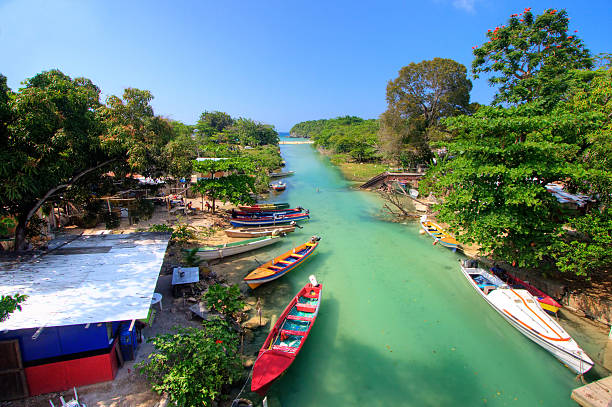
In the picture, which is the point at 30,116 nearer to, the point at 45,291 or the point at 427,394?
the point at 45,291

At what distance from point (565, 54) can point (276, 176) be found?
31644 mm

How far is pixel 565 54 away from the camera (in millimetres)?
18062

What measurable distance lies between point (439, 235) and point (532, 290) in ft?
21.9

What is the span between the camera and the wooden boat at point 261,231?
1709 cm

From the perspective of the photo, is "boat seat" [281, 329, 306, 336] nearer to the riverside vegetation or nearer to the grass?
the riverside vegetation

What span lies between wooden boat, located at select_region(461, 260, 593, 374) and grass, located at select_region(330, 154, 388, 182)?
2766 cm

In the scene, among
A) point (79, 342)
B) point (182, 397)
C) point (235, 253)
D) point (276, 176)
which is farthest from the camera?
point (276, 176)

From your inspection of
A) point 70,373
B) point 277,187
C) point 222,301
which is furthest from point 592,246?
point 277,187

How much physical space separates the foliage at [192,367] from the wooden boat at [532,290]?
428 inches

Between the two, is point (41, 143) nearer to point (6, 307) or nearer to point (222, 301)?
point (6, 307)

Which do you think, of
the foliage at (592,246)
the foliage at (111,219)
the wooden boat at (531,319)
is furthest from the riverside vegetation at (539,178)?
the foliage at (111,219)

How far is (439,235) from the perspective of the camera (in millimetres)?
17266

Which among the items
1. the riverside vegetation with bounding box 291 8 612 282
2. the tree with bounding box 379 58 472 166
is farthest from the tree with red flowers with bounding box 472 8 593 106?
the tree with bounding box 379 58 472 166

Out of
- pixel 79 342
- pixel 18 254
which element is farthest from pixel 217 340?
pixel 18 254
